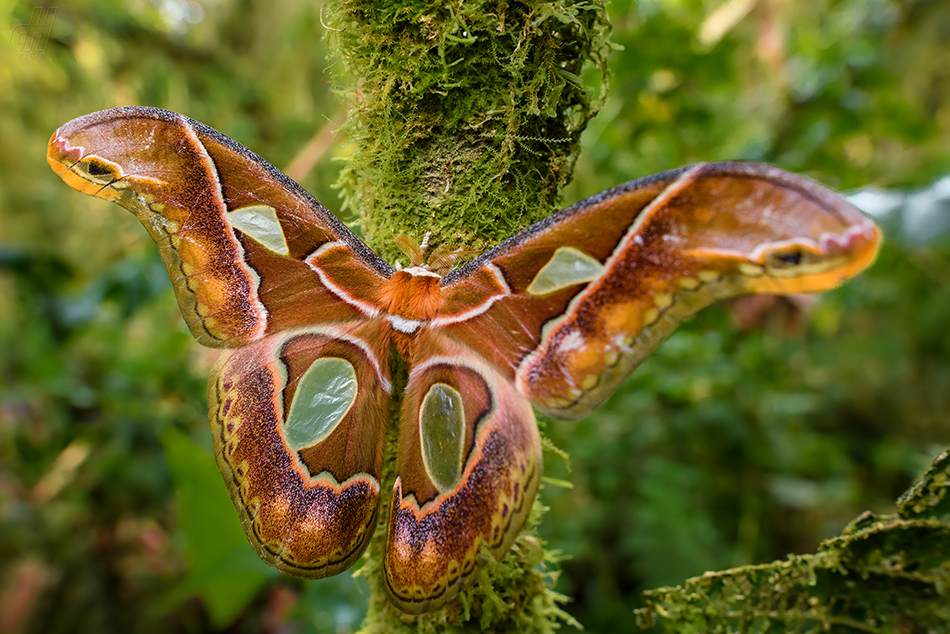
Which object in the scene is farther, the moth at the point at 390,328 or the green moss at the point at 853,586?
the green moss at the point at 853,586

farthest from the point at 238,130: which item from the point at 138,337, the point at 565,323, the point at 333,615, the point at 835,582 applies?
the point at 835,582

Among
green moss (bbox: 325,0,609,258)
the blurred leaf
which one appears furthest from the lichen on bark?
the blurred leaf

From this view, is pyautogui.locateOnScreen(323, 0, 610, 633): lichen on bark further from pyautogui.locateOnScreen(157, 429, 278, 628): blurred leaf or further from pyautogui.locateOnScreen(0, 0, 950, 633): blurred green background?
pyautogui.locateOnScreen(157, 429, 278, 628): blurred leaf

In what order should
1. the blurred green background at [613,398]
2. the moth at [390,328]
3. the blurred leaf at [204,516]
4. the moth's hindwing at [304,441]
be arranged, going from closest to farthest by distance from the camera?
1. the moth at [390,328]
2. the moth's hindwing at [304,441]
3. the blurred leaf at [204,516]
4. the blurred green background at [613,398]
